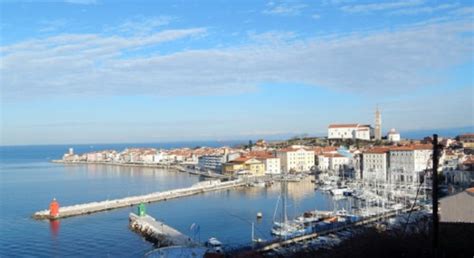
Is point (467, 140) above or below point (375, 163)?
above

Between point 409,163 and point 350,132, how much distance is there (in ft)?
49.8

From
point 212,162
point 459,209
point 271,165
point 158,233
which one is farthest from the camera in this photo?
point 212,162

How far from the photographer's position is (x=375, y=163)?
21.2 metres

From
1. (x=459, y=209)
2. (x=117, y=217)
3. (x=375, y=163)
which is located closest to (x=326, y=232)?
(x=459, y=209)

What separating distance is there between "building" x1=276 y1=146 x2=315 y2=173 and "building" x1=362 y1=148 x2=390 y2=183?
4.69m

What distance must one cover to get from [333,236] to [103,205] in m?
7.46

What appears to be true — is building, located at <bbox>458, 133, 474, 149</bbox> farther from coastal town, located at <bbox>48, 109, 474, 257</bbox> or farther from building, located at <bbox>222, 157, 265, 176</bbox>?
building, located at <bbox>222, 157, 265, 176</bbox>

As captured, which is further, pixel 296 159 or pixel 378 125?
pixel 378 125

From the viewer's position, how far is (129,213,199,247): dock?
31.6ft

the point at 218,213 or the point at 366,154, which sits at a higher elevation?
the point at 366,154

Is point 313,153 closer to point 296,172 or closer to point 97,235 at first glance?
point 296,172

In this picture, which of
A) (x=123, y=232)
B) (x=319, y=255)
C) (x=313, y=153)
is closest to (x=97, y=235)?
(x=123, y=232)

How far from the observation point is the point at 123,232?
1114cm

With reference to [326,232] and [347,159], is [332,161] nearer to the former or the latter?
[347,159]
